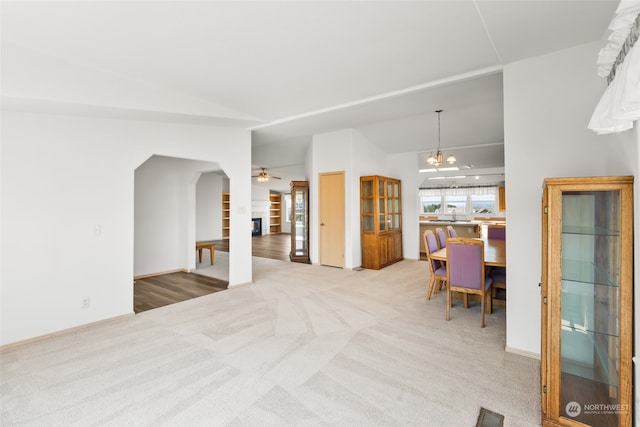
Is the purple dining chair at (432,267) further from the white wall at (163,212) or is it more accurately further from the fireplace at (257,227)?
the fireplace at (257,227)

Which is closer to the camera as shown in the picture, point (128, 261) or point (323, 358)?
point (323, 358)

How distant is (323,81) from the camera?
3.14m

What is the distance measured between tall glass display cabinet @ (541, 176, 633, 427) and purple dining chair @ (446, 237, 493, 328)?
53.3 inches

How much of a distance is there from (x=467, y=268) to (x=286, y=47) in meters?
2.90

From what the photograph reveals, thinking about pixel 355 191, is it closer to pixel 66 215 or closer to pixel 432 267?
pixel 432 267

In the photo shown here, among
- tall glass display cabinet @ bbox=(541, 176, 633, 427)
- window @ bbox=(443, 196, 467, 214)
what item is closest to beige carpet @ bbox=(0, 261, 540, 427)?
tall glass display cabinet @ bbox=(541, 176, 633, 427)

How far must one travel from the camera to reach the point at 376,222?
571cm

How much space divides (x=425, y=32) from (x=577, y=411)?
2.70 metres

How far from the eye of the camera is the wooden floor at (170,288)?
3.93m

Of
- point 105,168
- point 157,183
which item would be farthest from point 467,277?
point 157,183

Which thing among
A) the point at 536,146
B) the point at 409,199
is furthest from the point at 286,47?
the point at 409,199

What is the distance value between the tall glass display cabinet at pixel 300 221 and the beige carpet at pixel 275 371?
3.18m

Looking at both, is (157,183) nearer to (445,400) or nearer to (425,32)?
(425,32)

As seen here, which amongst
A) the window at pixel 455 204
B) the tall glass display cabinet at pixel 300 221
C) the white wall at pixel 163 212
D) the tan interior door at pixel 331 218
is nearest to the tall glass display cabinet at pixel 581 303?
the tan interior door at pixel 331 218
